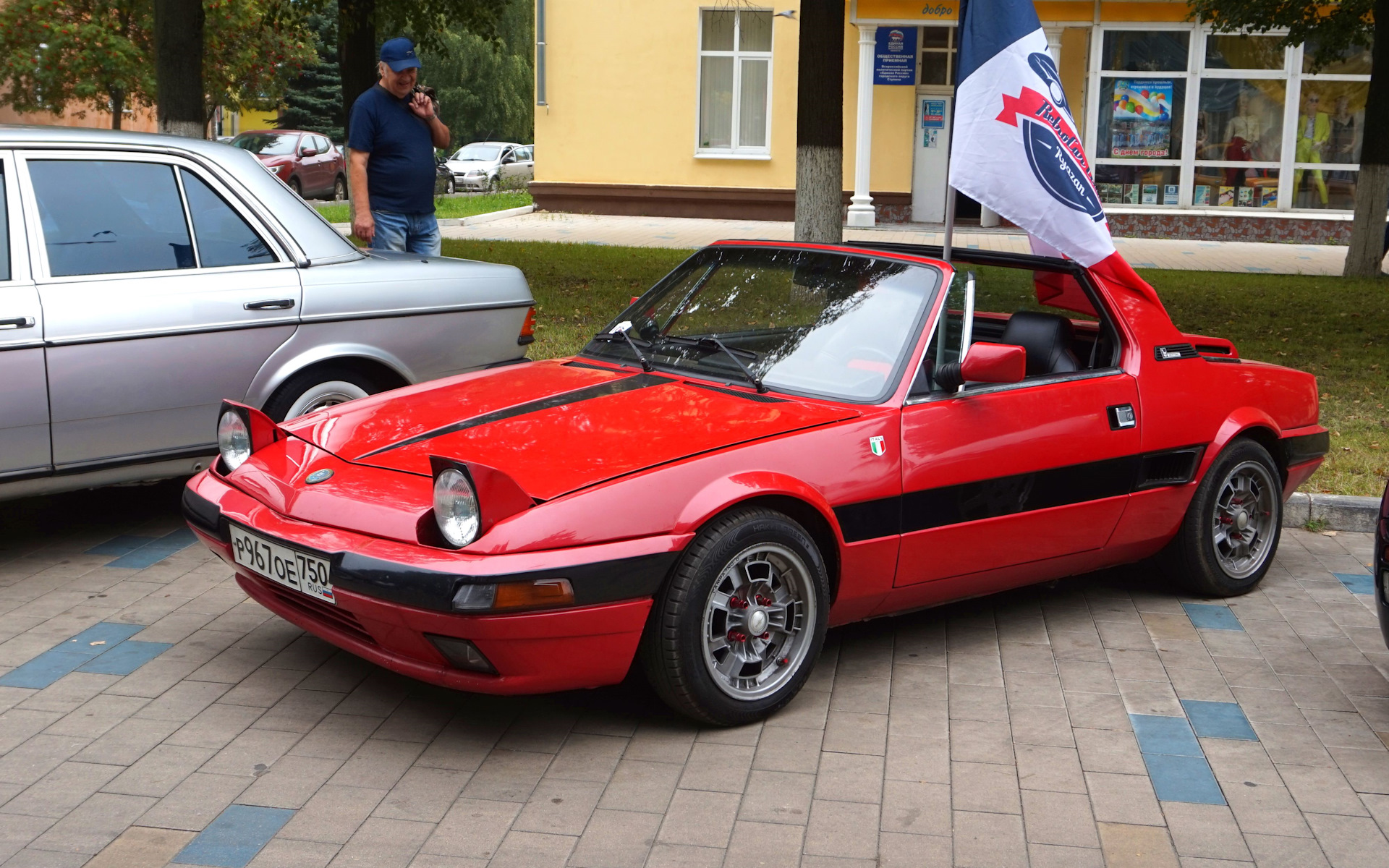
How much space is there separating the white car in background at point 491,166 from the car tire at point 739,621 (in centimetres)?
3408

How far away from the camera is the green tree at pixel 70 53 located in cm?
2625

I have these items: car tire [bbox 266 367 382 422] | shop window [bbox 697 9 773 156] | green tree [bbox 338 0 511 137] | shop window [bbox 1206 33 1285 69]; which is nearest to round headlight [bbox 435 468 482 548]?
car tire [bbox 266 367 382 422]

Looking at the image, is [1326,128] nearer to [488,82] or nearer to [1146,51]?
[1146,51]

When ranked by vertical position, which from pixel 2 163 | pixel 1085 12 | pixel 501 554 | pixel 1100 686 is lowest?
pixel 1100 686

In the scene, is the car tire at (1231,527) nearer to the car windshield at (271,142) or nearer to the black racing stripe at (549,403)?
the black racing stripe at (549,403)

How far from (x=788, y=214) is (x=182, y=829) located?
21.7 metres

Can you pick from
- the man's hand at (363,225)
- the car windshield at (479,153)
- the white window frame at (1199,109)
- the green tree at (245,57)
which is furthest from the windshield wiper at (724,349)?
the car windshield at (479,153)

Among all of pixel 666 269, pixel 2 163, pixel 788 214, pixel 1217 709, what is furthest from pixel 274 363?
pixel 788 214

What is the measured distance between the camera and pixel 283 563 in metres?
3.90

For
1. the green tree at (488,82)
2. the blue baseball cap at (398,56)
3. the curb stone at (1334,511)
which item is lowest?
the curb stone at (1334,511)

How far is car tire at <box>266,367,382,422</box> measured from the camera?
5777 millimetres

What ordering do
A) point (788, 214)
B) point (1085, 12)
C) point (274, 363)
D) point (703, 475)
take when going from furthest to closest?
point (788, 214) < point (1085, 12) < point (274, 363) < point (703, 475)

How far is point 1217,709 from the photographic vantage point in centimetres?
425

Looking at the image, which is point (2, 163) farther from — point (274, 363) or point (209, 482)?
point (209, 482)
